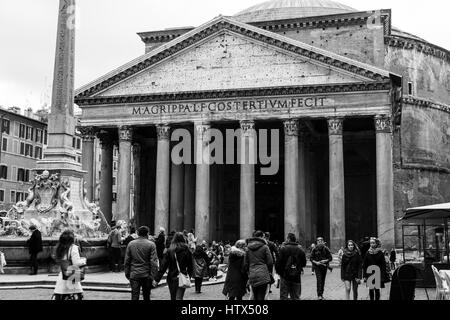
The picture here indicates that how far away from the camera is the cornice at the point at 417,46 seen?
40.0 m

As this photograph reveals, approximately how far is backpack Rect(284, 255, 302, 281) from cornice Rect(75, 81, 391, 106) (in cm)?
1789

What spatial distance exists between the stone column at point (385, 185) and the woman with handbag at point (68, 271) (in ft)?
66.4

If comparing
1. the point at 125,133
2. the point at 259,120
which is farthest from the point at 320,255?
the point at 125,133

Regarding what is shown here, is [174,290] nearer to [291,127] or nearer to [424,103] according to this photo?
[291,127]

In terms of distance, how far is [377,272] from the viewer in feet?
33.4

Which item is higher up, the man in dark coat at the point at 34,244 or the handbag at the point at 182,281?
the man in dark coat at the point at 34,244

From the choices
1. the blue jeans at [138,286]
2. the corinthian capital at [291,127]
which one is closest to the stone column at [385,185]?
the corinthian capital at [291,127]

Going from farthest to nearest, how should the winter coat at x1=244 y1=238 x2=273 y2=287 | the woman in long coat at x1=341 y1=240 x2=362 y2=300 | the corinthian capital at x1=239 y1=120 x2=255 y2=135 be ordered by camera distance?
the corinthian capital at x1=239 y1=120 x2=255 y2=135 < the woman in long coat at x1=341 y1=240 x2=362 y2=300 < the winter coat at x1=244 y1=238 x2=273 y2=287

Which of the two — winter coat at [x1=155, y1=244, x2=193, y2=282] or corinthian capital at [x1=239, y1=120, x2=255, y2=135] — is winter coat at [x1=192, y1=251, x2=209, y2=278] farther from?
corinthian capital at [x1=239, y1=120, x2=255, y2=135]

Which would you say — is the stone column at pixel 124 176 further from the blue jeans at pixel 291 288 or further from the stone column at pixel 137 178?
the blue jeans at pixel 291 288

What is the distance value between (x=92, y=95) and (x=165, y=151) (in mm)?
4888

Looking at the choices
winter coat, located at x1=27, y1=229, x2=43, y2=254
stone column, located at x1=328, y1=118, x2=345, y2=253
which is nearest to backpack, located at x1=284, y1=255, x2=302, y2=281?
winter coat, located at x1=27, y1=229, x2=43, y2=254

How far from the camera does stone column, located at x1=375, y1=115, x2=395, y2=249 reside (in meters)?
25.1

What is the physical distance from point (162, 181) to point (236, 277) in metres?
19.7
